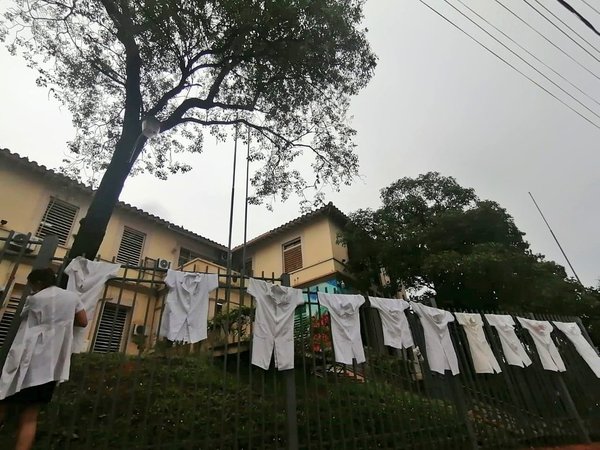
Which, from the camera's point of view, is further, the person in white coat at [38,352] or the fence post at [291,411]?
the fence post at [291,411]

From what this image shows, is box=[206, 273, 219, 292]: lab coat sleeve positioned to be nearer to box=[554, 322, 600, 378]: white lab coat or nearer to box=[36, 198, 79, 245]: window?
box=[554, 322, 600, 378]: white lab coat

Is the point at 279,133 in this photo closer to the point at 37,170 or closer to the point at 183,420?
the point at 183,420

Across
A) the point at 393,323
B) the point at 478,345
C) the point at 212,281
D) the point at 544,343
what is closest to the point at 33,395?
the point at 212,281

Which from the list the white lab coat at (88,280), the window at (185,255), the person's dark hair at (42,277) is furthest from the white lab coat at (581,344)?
the window at (185,255)

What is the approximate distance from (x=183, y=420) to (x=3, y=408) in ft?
7.06

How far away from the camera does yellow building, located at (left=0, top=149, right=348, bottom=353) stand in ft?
31.8

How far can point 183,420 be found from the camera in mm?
4309

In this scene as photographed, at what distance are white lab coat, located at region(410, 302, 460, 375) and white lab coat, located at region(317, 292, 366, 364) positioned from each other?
1.28 metres

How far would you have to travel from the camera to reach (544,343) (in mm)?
6461

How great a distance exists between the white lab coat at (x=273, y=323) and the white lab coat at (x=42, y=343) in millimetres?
1857

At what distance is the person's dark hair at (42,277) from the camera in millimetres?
3086

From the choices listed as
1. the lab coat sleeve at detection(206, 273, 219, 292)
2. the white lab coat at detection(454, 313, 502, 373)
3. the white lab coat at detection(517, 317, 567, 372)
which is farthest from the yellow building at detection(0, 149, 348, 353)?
the white lab coat at detection(517, 317, 567, 372)

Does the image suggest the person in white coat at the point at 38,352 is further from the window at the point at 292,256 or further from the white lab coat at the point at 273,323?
the window at the point at 292,256

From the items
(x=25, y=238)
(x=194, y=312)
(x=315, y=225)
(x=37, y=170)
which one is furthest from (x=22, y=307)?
(x=315, y=225)
